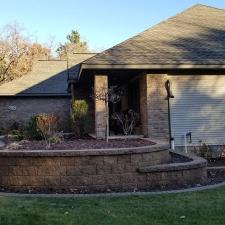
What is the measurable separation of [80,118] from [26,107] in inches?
579

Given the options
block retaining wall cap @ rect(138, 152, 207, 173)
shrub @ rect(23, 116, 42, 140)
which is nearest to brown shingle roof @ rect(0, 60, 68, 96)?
shrub @ rect(23, 116, 42, 140)

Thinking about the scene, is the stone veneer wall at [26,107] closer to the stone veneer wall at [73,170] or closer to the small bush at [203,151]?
the small bush at [203,151]

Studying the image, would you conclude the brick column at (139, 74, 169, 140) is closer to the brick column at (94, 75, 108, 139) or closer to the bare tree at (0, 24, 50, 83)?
the brick column at (94, 75, 108, 139)

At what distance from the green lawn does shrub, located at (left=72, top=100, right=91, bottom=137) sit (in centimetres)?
665

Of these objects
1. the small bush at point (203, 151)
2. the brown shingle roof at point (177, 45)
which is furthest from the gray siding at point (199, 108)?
the brown shingle roof at point (177, 45)

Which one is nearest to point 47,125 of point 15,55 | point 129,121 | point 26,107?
point 129,121

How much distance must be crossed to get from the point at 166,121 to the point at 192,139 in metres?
1.06

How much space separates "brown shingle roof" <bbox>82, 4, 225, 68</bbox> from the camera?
1348cm

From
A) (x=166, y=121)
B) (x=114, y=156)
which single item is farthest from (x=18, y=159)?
(x=166, y=121)

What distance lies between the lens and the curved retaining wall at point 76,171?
9.05 metres

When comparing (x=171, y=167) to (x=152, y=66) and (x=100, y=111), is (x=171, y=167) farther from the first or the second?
(x=100, y=111)

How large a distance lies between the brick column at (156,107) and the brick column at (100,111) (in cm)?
133

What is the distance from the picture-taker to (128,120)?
51.8ft

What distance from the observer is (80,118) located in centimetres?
1455
